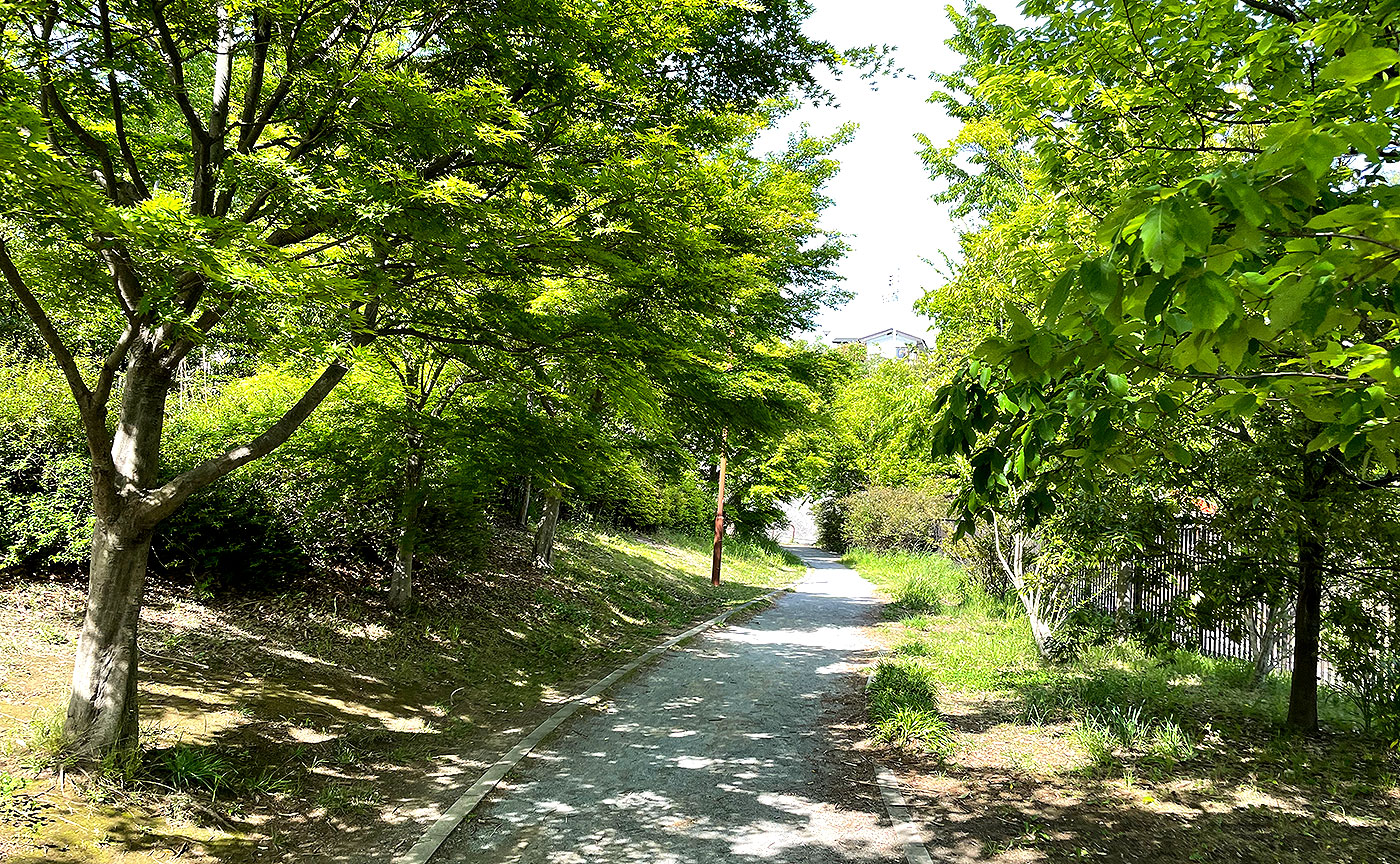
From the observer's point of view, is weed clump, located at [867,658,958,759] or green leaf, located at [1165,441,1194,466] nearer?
green leaf, located at [1165,441,1194,466]

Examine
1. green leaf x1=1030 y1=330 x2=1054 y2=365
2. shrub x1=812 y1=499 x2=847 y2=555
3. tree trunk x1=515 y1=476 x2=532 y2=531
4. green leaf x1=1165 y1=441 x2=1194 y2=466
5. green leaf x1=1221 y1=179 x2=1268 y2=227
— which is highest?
green leaf x1=1221 y1=179 x2=1268 y2=227

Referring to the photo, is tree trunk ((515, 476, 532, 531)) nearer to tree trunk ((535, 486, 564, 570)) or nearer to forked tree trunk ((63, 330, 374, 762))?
tree trunk ((535, 486, 564, 570))

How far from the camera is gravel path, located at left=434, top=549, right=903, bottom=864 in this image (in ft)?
15.0

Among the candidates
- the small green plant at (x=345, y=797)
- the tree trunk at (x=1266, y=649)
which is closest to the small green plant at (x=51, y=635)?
the small green plant at (x=345, y=797)

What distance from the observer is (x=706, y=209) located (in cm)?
758

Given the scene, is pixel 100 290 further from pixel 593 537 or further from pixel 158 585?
pixel 593 537

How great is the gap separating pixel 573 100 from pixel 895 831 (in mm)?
5521

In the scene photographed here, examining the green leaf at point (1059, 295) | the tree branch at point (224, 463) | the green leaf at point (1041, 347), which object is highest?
the green leaf at point (1059, 295)

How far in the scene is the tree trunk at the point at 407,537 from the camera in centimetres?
834

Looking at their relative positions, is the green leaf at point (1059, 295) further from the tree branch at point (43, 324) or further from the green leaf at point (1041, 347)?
the tree branch at point (43, 324)

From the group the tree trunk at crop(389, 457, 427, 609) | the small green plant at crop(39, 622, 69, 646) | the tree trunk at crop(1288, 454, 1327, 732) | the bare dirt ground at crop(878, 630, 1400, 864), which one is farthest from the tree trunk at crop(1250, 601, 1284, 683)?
the small green plant at crop(39, 622, 69, 646)

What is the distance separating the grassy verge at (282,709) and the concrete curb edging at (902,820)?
322 cm

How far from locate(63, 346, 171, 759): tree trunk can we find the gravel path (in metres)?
2.27

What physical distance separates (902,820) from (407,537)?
6.03 meters
